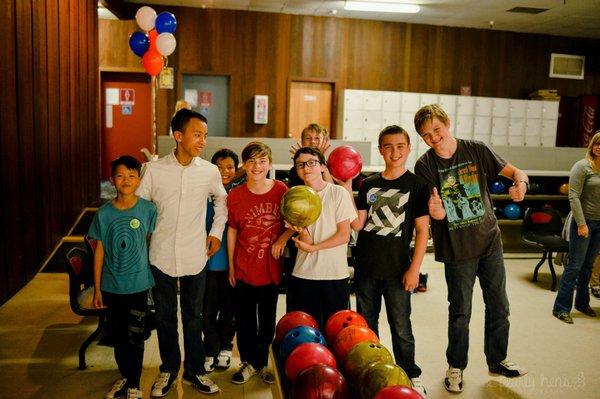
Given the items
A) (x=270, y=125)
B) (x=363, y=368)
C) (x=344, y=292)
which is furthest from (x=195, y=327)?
(x=270, y=125)

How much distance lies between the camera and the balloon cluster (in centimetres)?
546

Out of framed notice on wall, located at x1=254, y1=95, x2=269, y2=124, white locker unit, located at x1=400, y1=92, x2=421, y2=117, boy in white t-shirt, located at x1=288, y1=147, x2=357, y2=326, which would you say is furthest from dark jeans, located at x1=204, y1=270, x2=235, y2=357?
white locker unit, located at x1=400, y1=92, x2=421, y2=117

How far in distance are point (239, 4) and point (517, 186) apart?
21.2 ft

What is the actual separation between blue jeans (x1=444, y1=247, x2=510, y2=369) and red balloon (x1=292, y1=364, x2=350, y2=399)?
3.98ft

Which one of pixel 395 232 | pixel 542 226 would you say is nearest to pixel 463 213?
pixel 395 232

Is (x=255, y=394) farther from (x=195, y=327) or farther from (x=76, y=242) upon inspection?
(x=76, y=242)

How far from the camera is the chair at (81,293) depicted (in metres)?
3.06

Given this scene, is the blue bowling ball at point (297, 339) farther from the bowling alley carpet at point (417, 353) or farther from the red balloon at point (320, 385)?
the bowling alley carpet at point (417, 353)

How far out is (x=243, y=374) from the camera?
2.83 m

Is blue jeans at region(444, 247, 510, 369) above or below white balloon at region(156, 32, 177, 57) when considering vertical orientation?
below

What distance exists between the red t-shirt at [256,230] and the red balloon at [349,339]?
2.01 ft

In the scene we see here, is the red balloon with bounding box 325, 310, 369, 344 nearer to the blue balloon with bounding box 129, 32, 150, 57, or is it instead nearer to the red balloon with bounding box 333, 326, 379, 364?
the red balloon with bounding box 333, 326, 379, 364

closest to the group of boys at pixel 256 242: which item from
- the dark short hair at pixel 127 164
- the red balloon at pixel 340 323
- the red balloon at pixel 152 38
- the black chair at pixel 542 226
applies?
the dark short hair at pixel 127 164

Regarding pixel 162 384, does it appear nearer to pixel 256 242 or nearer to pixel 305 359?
pixel 256 242
